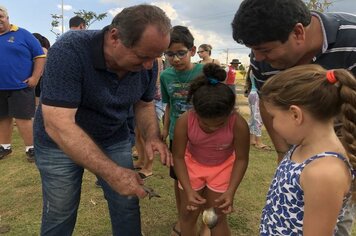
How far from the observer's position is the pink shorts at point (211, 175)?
2.63 metres

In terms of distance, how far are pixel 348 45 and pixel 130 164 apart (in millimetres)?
1513

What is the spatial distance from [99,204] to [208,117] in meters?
1.96

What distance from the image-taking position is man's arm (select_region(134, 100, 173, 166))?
2457 mm

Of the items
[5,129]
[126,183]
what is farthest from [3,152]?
[126,183]

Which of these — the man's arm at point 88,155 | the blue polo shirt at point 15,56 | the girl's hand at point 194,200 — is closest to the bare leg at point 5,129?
the blue polo shirt at point 15,56

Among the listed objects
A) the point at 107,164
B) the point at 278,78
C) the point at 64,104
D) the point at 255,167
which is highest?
the point at 278,78

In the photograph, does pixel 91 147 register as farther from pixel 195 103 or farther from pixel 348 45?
pixel 348 45

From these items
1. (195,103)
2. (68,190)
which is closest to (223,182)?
(195,103)

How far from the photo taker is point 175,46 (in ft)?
10.2

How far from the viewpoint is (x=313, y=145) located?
154 centimetres

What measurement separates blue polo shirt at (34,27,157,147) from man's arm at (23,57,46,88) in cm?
302

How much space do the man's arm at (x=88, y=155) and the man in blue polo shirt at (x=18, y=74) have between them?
3.42 meters

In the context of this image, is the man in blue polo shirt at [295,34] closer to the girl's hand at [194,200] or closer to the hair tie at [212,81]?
the hair tie at [212,81]

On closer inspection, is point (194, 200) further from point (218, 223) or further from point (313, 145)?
point (313, 145)
